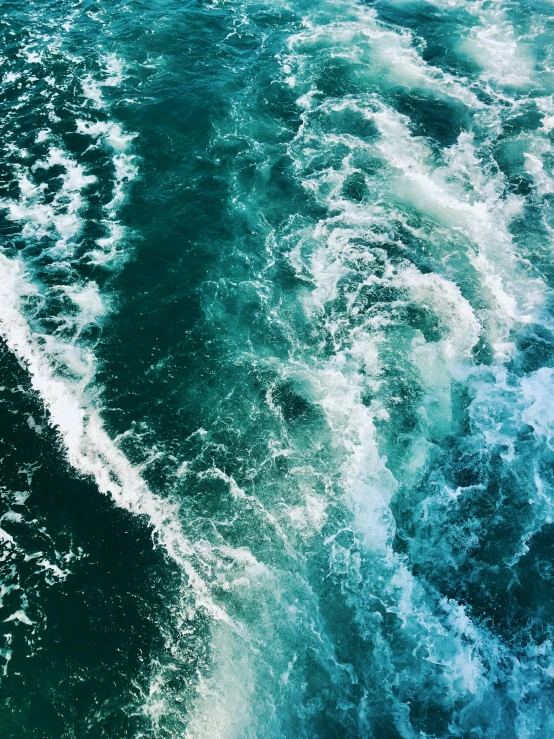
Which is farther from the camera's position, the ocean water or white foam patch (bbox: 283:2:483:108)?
white foam patch (bbox: 283:2:483:108)

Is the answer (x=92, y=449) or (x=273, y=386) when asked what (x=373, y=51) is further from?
(x=92, y=449)

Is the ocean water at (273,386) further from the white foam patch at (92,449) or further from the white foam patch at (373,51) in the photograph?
the white foam patch at (373,51)

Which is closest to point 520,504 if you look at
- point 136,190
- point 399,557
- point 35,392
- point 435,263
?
point 399,557

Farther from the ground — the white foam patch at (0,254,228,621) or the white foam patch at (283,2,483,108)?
the white foam patch at (283,2,483,108)

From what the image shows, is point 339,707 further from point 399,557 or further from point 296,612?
point 399,557

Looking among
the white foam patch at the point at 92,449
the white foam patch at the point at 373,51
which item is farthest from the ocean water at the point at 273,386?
the white foam patch at the point at 373,51

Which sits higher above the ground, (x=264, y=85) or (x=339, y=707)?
(x=264, y=85)

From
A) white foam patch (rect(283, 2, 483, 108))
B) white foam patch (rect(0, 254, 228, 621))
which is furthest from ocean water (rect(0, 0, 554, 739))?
white foam patch (rect(283, 2, 483, 108))

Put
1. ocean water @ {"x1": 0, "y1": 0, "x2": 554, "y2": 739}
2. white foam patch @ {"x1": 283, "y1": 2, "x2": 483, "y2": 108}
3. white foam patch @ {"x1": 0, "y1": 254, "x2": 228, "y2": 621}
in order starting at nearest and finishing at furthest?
ocean water @ {"x1": 0, "y1": 0, "x2": 554, "y2": 739}, white foam patch @ {"x1": 0, "y1": 254, "x2": 228, "y2": 621}, white foam patch @ {"x1": 283, "y1": 2, "x2": 483, "y2": 108}

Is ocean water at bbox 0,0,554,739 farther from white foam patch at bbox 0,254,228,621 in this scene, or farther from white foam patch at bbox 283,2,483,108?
white foam patch at bbox 283,2,483,108
